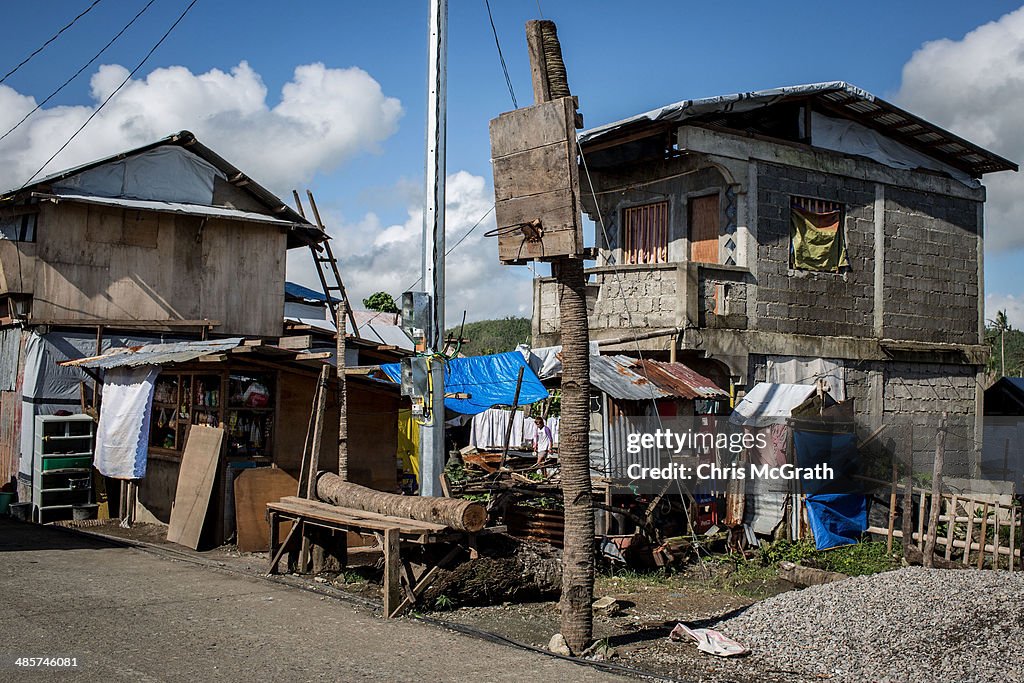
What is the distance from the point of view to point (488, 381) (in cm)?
1438

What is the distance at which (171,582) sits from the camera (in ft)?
35.6

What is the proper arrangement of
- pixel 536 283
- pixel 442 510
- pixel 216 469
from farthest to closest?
1. pixel 536 283
2. pixel 216 469
3. pixel 442 510

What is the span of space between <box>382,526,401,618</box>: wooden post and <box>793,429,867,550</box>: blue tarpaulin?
7.40 meters

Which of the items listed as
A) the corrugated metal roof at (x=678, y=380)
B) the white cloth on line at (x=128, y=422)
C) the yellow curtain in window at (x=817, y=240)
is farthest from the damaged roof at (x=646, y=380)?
the white cloth on line at (x=128, y=422)

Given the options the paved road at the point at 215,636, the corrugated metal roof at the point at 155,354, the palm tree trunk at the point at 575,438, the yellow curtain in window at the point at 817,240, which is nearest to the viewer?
the paved road at the point at 215,636

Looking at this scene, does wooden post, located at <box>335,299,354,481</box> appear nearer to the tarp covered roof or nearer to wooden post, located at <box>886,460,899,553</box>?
the tarp covered roof

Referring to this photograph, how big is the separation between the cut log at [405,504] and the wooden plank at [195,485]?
210 centimetres

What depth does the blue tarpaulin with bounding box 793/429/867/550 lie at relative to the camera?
1430cm

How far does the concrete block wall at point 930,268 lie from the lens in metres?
19.1

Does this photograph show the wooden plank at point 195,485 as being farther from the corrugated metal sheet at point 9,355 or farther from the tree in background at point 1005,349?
the tree in background at point 1005,349

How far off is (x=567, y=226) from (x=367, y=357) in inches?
486

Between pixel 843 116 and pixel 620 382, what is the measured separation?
8113 millimetres

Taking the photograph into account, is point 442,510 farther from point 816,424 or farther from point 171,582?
point 816,424

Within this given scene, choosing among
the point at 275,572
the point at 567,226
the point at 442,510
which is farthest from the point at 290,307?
the point at 567,226
